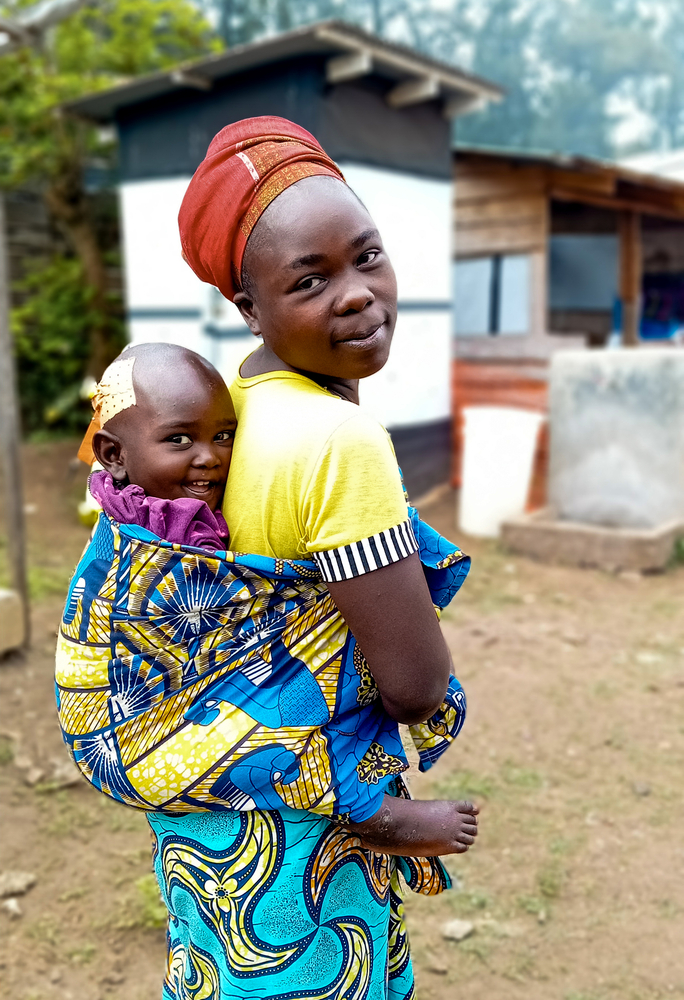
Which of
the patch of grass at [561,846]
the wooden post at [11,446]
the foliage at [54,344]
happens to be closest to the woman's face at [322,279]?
the patch of grass at [561,846]

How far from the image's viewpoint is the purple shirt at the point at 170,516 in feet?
3.72

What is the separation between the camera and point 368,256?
3.77 ft

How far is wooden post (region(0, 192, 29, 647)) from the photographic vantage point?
13.0ft

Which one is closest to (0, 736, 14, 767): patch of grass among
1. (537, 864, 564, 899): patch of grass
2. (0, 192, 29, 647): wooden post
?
(0, 192, 29, 647): wooden post

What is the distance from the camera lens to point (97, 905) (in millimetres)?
2625

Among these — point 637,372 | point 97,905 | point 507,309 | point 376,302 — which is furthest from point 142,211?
point 376,302

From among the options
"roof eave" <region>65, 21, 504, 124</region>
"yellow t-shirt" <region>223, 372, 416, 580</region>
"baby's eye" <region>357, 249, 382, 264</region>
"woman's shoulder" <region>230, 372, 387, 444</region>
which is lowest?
"yellow t-shirt" <region>223, 372, 416, 580</region>

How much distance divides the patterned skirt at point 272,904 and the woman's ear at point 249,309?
25.9 inches

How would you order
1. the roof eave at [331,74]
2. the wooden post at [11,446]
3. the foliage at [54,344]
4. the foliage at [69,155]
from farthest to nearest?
the foliage at [54,344] → the foliage at [69,155] → the roof eave at [331,74] → the wooden post at [11,446]

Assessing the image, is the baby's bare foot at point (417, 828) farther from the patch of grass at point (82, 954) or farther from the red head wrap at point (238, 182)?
the patch of grass at point (82, 954)

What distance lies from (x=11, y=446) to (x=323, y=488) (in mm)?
3430

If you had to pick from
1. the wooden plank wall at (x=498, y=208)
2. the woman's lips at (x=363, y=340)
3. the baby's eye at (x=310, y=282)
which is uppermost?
the wooden plank wall at (x=498, y=208)

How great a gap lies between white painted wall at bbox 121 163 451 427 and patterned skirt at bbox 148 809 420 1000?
18.5ft

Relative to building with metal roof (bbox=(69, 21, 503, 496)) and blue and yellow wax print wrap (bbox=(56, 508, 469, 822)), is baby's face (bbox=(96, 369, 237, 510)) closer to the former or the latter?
blue and yellow wax print wrap (bbox=(56, 508, 469, 822))
